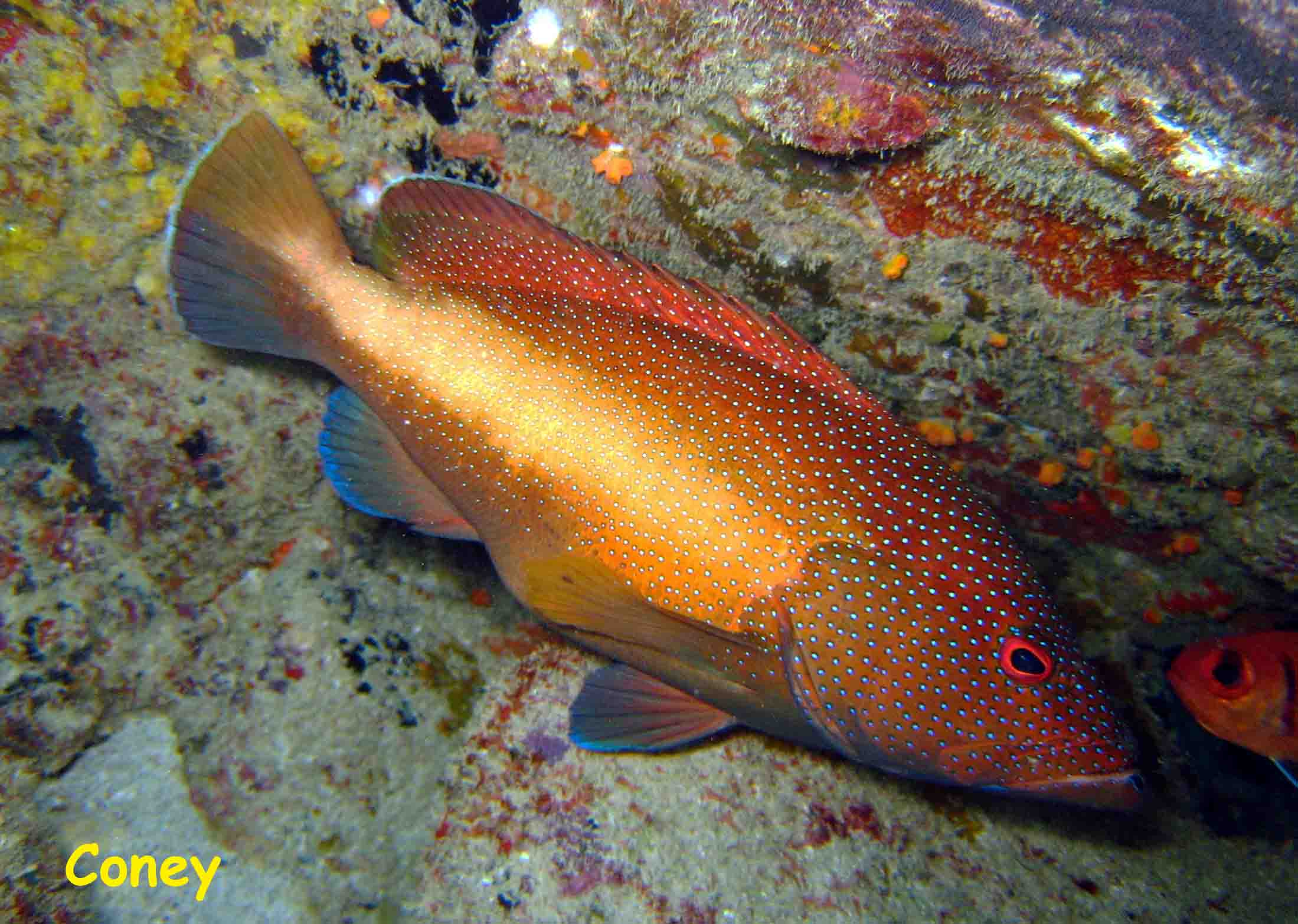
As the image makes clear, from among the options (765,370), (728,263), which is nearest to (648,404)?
(765,370)

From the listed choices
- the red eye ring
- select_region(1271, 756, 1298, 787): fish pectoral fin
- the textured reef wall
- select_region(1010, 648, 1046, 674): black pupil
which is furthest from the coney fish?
select_region(1271, 756, 1298, 787): fish pectoral fin

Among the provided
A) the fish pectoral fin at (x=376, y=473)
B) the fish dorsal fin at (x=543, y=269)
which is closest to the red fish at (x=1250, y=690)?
the fish dorsal fin at (x=543, y=269)

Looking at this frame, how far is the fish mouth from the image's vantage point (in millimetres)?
2084

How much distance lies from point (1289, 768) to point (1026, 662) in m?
2.51

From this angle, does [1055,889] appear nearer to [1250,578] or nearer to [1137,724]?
[1137,724]

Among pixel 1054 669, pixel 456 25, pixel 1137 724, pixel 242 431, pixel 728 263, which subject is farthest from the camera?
pixel 1137 724

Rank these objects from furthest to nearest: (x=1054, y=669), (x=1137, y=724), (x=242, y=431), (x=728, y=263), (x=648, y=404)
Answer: (x=1137, y=724) < (x=242, y=431) < (x=728, y=263) < (x=648, y=404) < (x=1054, y=669)

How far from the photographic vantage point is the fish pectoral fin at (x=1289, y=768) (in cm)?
324

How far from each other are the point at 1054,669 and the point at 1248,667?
1848 millimetres

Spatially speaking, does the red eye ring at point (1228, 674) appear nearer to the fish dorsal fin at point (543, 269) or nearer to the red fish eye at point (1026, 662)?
the red fish eye at point (1026, 662)

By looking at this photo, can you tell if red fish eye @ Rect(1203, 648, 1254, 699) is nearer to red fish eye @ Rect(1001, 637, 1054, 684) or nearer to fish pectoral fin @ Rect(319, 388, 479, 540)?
red fish eye @ Rect(1001, 637, 1054, 684)

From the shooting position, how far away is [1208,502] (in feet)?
9.53

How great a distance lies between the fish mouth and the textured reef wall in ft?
2.49

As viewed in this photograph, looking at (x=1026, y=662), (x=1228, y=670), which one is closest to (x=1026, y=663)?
(x=1026, y=662)
